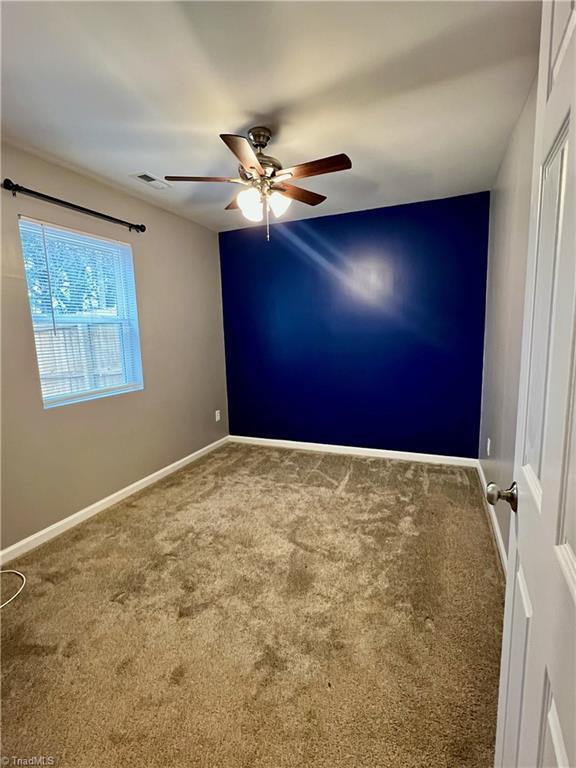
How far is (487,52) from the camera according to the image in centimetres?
151

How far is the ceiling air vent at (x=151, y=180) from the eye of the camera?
262 cm

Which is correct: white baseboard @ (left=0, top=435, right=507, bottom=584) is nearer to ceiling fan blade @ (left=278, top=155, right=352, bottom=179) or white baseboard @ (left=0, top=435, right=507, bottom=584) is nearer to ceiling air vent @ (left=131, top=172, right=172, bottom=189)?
ceiling fan blade @ (left=278, top=155, right=352, bottom=179)

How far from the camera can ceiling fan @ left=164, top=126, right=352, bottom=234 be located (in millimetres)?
1833

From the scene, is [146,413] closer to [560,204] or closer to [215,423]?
[215,423]

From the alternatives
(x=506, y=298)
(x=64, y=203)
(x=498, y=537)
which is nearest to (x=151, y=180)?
(x=64, y=203)

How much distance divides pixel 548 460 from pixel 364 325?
311 cm

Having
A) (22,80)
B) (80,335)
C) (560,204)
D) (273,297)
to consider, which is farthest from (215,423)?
(560,204)

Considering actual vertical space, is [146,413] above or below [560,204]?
below

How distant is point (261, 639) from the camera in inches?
63.1

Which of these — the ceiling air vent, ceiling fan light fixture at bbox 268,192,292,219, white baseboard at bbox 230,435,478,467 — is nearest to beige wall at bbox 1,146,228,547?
the ceiling air vent

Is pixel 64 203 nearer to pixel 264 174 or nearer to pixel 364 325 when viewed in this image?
pixel 264 174

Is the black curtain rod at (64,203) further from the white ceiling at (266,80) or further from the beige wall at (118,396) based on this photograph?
the white ceiling at (266,80)

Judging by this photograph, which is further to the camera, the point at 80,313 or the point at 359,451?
the point at 359,451

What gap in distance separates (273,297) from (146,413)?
1.83m
